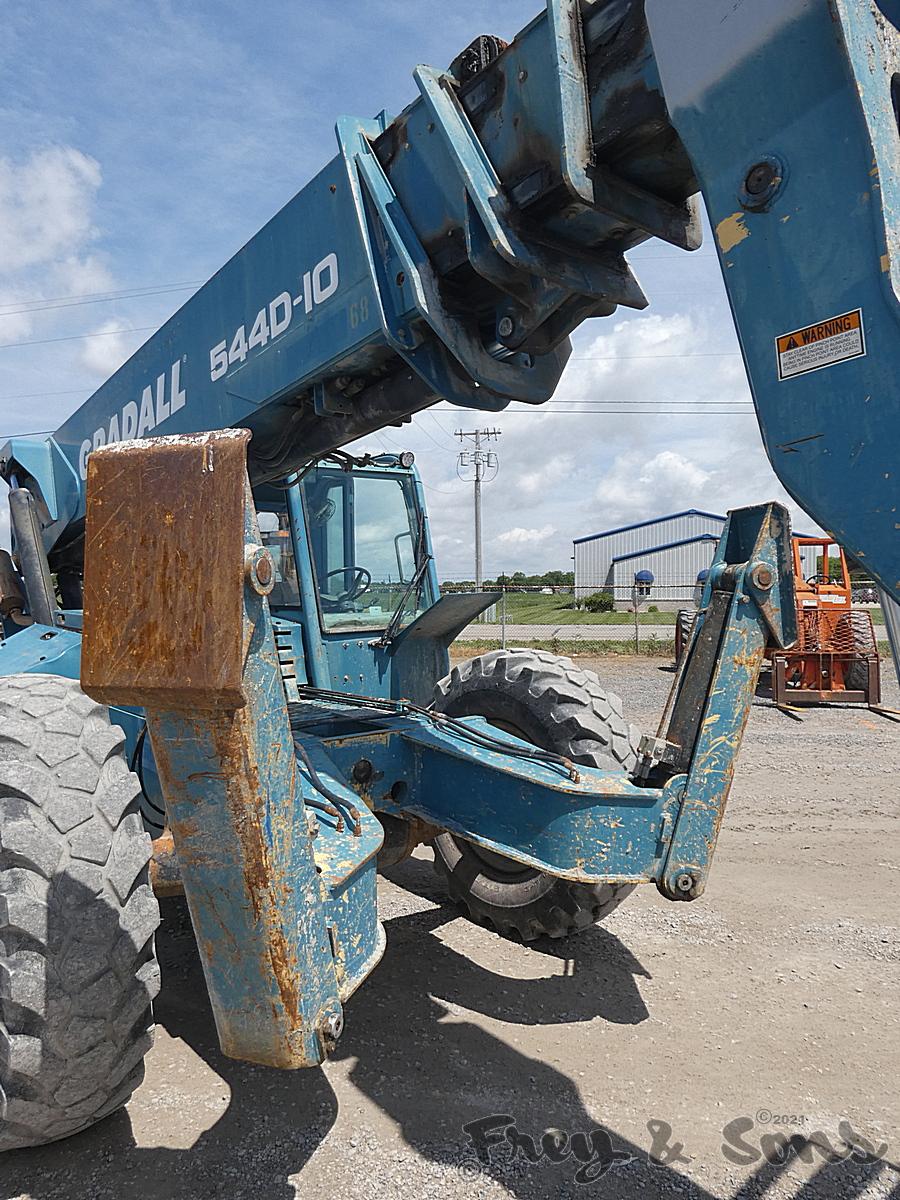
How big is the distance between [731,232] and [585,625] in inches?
1056

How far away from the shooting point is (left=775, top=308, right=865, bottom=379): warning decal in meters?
1.73

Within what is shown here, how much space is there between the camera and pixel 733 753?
110 inches

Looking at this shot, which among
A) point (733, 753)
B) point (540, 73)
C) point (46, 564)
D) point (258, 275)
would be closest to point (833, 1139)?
point (733, 753)

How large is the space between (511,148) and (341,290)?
2.30 ft

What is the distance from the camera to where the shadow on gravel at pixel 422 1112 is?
7.84 ft

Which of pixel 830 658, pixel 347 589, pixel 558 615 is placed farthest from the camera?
pixel 558 615

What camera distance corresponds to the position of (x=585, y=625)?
2842 cm

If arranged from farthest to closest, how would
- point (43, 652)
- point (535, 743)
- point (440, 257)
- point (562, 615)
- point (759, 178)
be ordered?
point (562, 615), point (43, 652), point (535, 743), point (440, 257), point (759, 178)

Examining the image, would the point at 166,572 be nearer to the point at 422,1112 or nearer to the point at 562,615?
the point at 422,1112

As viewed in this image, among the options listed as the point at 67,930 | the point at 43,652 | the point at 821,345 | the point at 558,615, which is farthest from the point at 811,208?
the point at 558,615

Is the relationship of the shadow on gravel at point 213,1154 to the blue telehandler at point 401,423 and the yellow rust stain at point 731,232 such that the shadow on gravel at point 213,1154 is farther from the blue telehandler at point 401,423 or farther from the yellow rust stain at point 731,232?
the yellow rust stain at point 731,232

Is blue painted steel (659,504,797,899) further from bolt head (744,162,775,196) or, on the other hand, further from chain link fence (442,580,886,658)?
chain link fence (442,580,886,658)

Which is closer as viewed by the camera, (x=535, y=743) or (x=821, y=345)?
(x=821, y=345)

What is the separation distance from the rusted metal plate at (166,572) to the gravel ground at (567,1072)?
1.58 m
